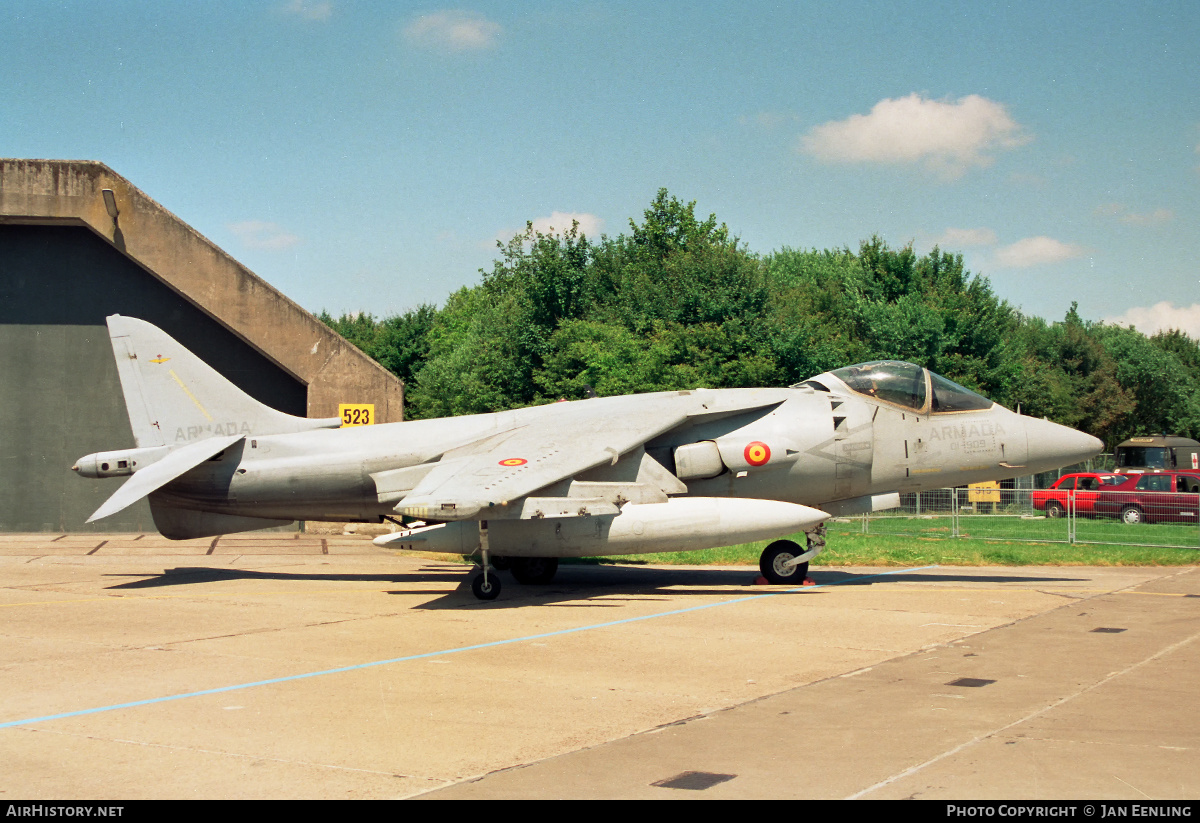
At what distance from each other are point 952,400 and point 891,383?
1.03 m

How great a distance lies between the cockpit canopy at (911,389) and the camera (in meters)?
16.1

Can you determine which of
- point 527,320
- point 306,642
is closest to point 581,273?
point 527,320

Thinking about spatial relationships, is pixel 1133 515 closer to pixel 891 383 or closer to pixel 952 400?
pixel 952 400

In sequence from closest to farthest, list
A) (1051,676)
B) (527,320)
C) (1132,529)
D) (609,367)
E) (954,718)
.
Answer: (954,718) → (1051,676) → (1132,529) → (609,367) → (527,320)

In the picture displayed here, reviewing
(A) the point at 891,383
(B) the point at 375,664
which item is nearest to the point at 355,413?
(A) the point at 891,383

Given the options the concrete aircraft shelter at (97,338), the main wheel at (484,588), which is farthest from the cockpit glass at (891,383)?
the concrete aircraft shelter at (97,338)

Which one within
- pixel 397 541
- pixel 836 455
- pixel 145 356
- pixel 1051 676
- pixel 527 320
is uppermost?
pixel 527 320

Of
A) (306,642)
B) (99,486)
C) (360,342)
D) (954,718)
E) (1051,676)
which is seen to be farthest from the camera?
(360,342)

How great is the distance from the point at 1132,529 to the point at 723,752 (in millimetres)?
24922

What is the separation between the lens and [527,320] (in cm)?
4822

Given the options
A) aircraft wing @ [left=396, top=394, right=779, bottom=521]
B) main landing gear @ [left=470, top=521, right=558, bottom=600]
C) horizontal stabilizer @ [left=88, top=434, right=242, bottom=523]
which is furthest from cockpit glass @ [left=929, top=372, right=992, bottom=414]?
horizontal stabilizer @ [left=88, top=434, right=242, bottom=523]

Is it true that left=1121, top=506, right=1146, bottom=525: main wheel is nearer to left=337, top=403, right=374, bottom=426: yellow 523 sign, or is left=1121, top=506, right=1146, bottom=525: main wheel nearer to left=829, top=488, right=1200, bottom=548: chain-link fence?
left=829, top=488, right=1200, bottom=548: chain-link fence

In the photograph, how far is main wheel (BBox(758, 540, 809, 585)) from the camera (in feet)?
50.9

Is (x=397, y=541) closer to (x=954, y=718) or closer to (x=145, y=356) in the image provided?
(x=145, y=356)
